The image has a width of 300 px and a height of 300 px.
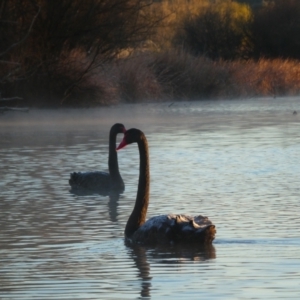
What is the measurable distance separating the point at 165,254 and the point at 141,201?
87 centimetres

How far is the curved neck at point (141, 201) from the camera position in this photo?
824cm

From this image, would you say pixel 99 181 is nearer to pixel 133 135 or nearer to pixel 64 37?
pixel 133 135

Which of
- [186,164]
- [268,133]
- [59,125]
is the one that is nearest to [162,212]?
[186,164]

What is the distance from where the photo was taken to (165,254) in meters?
7.63

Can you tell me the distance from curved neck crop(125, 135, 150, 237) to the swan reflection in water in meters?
Answer: 0.18

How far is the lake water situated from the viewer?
6.48 m

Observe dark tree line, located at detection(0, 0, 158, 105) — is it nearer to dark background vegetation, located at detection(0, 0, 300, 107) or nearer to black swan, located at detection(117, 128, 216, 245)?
dark background vegetation, located at detection(0, 0, 300, 107)

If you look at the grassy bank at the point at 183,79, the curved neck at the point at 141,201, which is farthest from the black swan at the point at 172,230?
the grassy bank at the point at 183,79

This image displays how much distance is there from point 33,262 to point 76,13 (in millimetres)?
21028

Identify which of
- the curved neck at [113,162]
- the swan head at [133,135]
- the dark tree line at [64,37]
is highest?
the dark tree line at [64,37]

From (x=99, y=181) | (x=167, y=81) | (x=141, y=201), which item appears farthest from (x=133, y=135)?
(x=167, y=81)

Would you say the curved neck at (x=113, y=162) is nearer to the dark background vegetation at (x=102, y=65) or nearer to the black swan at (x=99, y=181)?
the black swan at (x=99, y=181)

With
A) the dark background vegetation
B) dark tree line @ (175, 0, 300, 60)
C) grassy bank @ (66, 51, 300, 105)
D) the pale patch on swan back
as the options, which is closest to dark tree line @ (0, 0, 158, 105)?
the dark background vegetation

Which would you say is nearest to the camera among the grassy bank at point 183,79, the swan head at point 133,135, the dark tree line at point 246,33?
the swan head at point 133,135
